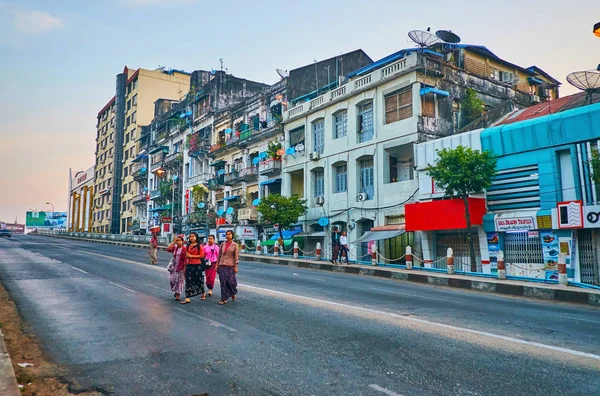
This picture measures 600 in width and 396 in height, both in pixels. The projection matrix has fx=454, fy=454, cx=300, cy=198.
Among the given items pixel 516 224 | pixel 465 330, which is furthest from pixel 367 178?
pixel 465 330

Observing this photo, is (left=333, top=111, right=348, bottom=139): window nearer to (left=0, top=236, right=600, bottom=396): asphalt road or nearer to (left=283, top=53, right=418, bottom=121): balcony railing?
(left=283, top=53, right=418, bottom=121): balcony railing

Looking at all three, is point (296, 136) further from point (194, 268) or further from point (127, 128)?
point (127, 128)

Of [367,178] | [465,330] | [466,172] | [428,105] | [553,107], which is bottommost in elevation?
[465,330]

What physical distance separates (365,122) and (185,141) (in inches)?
1179

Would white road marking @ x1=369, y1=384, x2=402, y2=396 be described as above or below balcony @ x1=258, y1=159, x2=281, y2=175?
below

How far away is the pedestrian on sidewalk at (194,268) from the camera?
10609 mm

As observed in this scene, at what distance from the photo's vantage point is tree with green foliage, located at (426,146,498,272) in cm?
A: 1975

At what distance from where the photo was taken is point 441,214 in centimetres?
2209

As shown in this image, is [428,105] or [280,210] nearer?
[428,105]

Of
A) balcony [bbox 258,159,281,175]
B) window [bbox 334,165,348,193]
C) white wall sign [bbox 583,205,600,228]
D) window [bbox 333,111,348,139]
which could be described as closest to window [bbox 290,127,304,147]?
balcony [bbox 258,159,281,175]

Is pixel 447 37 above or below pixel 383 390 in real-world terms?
above

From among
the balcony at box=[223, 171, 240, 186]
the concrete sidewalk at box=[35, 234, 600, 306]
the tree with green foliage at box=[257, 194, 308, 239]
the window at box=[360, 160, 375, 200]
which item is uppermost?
the balcony at box=[223, 171, 240, 186]

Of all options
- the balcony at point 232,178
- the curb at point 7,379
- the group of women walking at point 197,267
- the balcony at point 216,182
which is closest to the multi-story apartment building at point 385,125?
the balcony at point 232,178

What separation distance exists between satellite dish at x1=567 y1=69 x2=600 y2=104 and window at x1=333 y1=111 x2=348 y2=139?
13.5 m
